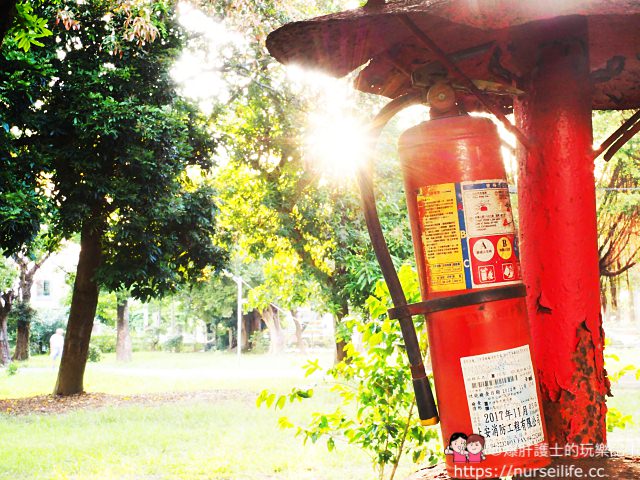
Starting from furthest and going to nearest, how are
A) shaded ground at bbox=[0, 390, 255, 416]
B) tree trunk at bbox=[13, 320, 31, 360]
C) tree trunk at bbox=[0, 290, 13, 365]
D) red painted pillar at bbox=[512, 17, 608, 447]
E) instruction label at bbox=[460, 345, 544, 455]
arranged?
tree trunk at bbox=[13, 320, 31, 360]
tree trunk at bbox=[0, 290, 13, 365]
shaded ground at bbox=[0, 390, 255, 416]
red painted pillar at bbox=[512, 17, 608, 447]
instruction label at bbox=[460, 345, 544, 455]

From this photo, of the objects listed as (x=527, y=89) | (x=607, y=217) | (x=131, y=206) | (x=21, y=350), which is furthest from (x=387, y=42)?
(x=21, y=350)

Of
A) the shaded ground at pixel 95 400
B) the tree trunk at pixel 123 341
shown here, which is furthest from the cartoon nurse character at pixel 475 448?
the tree trunk at pixel 123 341

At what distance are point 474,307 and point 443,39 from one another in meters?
1.04

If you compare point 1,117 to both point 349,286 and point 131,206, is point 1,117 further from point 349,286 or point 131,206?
point 349,286

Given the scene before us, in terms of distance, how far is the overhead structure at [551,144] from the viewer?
2.43 meters

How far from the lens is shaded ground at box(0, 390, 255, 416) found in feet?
43.2

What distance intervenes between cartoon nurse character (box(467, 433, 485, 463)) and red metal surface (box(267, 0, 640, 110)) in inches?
52.2

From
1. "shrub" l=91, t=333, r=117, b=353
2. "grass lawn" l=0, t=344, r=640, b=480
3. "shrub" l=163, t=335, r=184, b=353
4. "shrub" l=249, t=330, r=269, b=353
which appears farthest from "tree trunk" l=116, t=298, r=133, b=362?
"grass lawn" l=0, t=344, r=640, b=480

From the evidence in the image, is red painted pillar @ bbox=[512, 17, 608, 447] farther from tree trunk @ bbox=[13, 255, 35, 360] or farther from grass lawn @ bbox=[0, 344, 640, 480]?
tree trunk @ bbox=[13, 255, 35, 360]

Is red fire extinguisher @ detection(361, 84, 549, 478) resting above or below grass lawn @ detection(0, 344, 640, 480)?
above

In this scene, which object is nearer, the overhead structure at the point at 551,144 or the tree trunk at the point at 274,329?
the overhead structure at the point at 551,144

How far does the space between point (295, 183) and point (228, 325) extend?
31.1 meters

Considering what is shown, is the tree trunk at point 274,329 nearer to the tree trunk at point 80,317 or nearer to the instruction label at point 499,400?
the tree trunk at point 80,317

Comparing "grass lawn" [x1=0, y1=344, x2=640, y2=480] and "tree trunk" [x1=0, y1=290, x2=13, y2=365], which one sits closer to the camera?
"grass lawn" [x1=0, y1=344, x2=640, y2=480]
